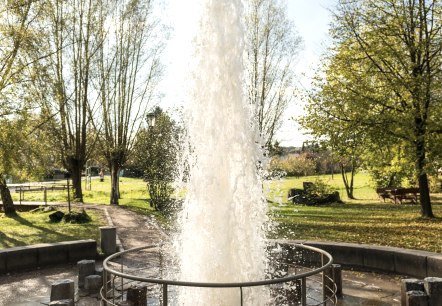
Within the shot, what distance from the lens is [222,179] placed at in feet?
20.8

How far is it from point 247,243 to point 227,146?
4.75ft

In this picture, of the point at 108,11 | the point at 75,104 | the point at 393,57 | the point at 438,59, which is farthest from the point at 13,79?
the point at 438,59

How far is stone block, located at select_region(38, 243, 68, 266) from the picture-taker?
941 cm

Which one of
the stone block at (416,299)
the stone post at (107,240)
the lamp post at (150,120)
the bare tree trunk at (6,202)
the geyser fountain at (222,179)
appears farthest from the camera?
the lamp post at (150,120)

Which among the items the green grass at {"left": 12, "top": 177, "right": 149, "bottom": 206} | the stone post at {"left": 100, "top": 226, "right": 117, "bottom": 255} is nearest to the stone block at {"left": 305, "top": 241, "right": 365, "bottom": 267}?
the stone post at {"left": 100, "top": 226, "right": 117, "bottom": 255}

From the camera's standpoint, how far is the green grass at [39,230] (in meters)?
12.8

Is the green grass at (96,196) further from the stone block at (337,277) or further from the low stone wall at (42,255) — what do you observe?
the stone block at (337,277)

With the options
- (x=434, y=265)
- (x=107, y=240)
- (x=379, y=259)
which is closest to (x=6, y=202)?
(x=107, y=240)

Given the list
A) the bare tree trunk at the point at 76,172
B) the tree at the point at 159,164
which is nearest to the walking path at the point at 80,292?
the tree at the point at 159,164

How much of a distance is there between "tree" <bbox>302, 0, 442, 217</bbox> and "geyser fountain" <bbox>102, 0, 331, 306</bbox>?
1089cm

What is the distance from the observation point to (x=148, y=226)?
16.2m

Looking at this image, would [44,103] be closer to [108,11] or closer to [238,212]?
[108,11]

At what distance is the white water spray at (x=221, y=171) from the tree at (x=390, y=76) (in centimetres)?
1090

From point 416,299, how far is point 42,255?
7448 mm
